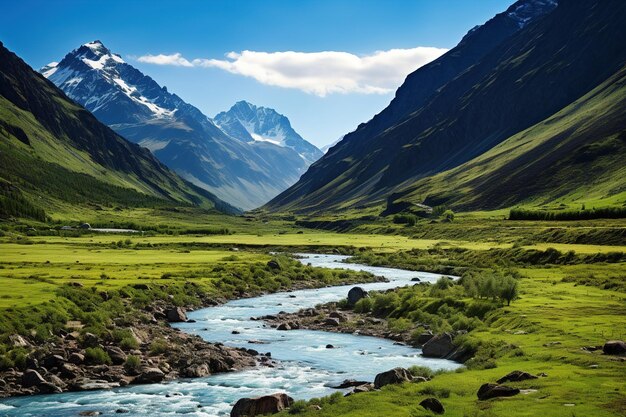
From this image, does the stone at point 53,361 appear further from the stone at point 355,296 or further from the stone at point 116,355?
the stone at point 355,296

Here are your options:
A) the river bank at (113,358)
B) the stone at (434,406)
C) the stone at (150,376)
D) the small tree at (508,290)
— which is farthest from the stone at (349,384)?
the small tree at (508,290)

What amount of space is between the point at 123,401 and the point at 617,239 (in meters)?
108

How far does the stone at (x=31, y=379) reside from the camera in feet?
149

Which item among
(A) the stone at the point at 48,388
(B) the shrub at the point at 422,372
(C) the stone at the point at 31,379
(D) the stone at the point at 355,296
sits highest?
(C) the stone at the point at 31,379

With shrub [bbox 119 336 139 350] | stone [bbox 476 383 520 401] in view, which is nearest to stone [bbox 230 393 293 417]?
stone [bbox 476 383 520 401]

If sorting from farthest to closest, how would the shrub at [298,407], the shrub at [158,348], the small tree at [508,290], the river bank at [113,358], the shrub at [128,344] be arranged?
the small tree at [508,290] < the shrub at [128,344] < the shrub at [158,348] < the river bank at [113,358] < the shrub at [298,407]

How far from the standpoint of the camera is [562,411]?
29.7m

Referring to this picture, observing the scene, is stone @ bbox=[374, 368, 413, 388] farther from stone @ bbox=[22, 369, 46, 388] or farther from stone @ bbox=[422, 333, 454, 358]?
stone @ bbox=[22, 369, 46, 388]

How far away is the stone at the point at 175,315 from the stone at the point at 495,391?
47520 mm

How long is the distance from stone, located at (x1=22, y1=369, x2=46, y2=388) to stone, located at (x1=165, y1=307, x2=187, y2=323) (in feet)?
95.8

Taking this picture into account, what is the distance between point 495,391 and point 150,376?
27.5 m

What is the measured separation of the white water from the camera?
137ft

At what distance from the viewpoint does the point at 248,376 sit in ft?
166

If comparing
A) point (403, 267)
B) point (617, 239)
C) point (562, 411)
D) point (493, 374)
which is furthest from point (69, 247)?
point (562, 411)
